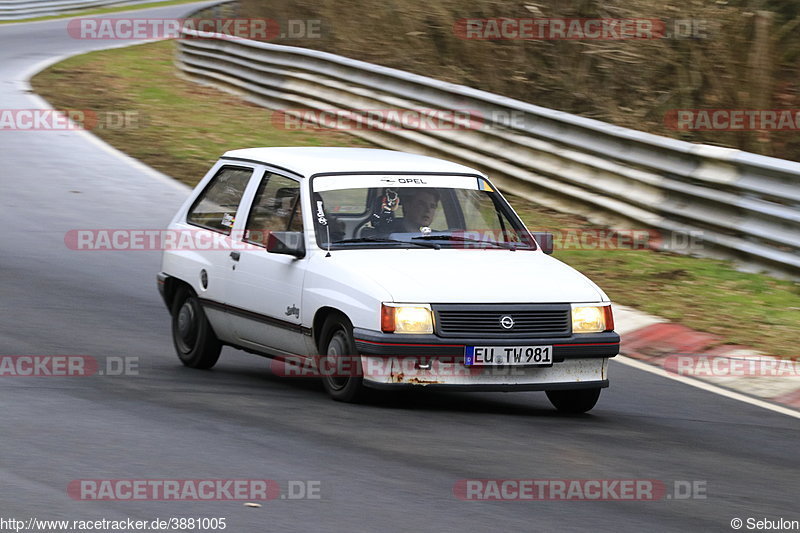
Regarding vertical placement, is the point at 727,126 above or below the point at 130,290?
above

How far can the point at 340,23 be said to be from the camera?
24734 millimetres

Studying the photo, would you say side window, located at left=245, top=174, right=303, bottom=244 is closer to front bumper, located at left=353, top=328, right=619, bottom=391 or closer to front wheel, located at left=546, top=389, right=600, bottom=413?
front bumper, located at left=353, top=328, right=619, bottom=391

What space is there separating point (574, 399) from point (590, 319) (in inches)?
23.3

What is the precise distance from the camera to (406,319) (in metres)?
7.55

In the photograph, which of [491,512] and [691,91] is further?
[691,91]

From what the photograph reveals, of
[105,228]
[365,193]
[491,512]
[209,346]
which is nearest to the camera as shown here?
[491,512]

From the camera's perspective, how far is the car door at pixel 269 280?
8.38m

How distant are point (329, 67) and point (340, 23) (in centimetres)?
402

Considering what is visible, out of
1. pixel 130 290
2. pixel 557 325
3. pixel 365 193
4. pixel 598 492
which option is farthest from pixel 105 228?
pixel 598 492

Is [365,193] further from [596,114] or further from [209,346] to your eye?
[596,114]
